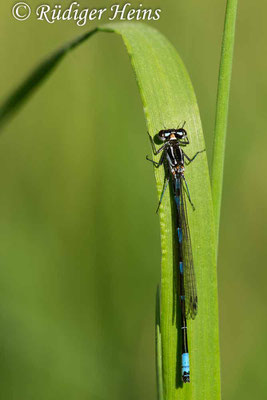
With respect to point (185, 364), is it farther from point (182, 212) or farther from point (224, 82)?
A: point (224, 82)

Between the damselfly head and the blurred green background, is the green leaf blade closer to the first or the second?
the damselfly head

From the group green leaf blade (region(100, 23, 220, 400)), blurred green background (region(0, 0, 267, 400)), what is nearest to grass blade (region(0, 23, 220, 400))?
green leaf blade (region(100, 23, 220, 400))

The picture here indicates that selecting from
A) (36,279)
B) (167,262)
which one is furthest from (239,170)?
(167,262)

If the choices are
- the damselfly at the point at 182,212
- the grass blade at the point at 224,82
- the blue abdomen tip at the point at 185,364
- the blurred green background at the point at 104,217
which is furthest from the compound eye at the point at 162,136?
the blurred green background at the point at 104,217

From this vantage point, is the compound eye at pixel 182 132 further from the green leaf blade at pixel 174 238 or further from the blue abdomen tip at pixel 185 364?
the blue abdomen tip at pixel 185 364

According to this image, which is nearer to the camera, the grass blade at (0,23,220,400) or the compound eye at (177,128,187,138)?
the grass blade at (0,23,220,400)

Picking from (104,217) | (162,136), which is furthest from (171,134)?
(104,217)

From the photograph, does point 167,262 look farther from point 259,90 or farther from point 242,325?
point 259,90

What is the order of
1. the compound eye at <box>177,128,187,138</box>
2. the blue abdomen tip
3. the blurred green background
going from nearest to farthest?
1. the blue abdomen tip
2. the compound eye at <box>177,128,187,138</box>
3. the blurred green background
